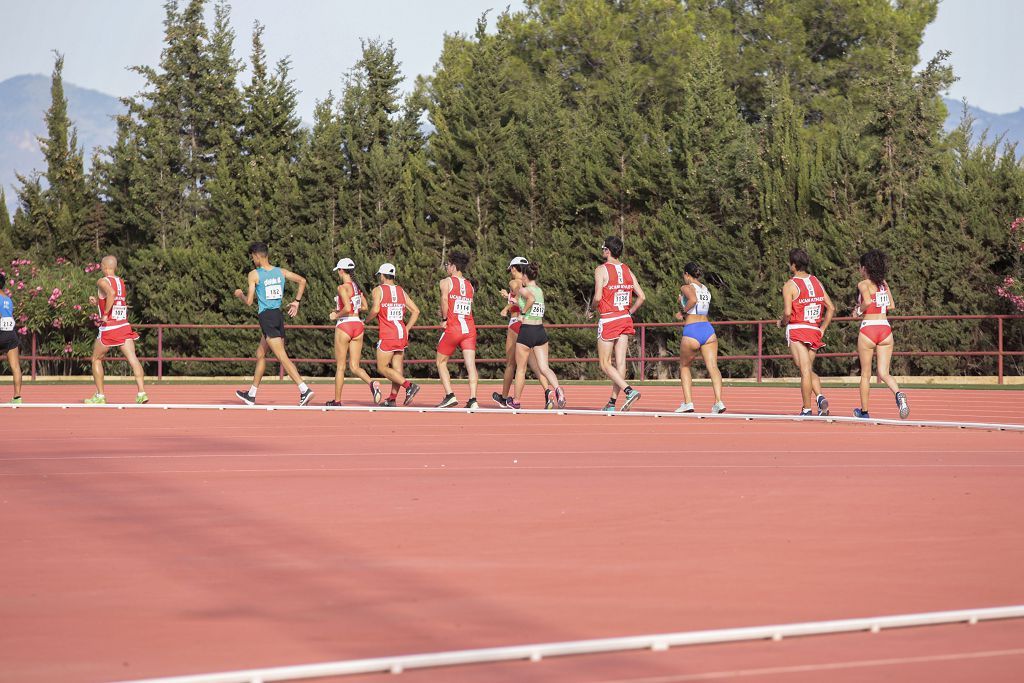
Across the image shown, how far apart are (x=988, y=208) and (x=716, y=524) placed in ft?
73.0

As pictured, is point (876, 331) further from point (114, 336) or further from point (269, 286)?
point (114, 336)

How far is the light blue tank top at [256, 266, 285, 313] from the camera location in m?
19.5

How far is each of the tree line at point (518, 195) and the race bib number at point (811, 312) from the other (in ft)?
39.6

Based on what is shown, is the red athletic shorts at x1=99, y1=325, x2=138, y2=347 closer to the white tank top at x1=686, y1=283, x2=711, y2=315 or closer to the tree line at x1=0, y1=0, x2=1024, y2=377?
the white tank top at x1=686, y1=283, x2=711, y2=315

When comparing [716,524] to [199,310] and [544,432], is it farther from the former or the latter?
[199,310]

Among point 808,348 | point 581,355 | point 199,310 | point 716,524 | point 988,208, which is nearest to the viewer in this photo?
point 716,524

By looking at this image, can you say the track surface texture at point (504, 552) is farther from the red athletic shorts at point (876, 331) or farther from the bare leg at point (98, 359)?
the bare leg at point (98, 359)

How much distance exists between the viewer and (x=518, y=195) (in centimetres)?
3484

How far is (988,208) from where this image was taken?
28766mm

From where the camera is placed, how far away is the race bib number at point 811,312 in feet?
56.0

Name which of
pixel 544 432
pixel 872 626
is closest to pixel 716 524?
pixel 872 626

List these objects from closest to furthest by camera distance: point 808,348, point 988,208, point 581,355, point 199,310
A: point 808,348
point 988,208
point 581,355
point 199,310

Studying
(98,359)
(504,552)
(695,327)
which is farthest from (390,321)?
(504,552)

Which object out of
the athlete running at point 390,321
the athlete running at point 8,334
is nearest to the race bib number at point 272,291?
the athlete running at point 390,321
